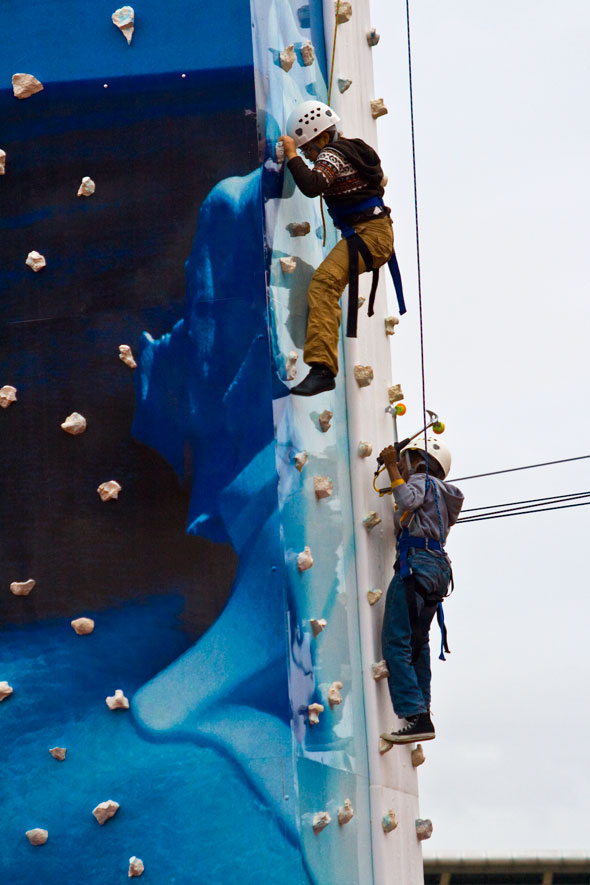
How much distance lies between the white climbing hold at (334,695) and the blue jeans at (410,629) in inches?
26.1

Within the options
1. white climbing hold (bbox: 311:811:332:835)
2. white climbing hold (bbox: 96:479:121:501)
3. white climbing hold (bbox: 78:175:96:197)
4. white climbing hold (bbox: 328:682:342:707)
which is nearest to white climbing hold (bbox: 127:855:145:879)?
white climbing hold (bbox: 311:811:332:835)

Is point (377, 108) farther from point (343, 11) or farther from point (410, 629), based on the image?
point (410, 629)

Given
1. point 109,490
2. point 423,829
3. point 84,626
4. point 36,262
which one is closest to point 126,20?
point 36,262

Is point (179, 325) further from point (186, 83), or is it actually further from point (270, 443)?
point (186, 83)

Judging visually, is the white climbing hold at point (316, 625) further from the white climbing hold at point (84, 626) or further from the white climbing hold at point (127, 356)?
the white climbing hold at point (127, 356)

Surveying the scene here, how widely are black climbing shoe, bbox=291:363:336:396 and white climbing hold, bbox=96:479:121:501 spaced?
148 cm

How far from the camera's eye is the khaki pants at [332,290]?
11.0 m

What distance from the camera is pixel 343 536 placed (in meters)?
11.6

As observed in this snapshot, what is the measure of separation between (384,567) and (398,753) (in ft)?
4.98

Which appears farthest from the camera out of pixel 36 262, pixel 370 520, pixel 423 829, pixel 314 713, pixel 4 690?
pixel 423 829

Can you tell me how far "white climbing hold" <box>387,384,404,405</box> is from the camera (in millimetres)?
12773

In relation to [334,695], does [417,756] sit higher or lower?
lower

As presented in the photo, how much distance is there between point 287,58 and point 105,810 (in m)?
5.81

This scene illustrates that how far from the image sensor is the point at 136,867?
1037 centimetres
